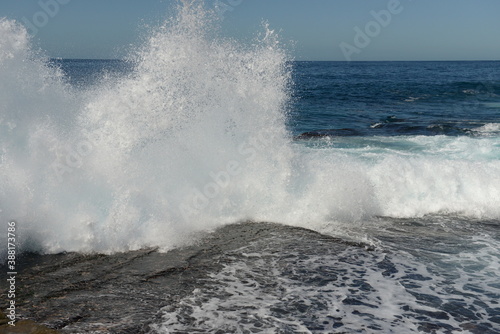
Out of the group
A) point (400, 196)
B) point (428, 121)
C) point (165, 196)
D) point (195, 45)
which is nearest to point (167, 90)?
point (195, 45)

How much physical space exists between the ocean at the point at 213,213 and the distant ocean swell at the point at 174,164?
30 mm

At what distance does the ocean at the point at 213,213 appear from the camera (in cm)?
531

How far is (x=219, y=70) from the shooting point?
383 inches

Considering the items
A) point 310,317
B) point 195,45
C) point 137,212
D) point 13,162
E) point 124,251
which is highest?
point 195,45

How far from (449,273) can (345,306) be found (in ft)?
6.37

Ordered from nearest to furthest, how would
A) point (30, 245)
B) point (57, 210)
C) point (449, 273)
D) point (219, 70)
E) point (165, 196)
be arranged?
point (449, 273) < point (30, 245) < point (57, 210) < point (165, 196) < point (219, 70)

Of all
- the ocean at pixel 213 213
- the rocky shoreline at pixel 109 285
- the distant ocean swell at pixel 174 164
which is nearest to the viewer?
the rocky shoreline at pixel 109 285

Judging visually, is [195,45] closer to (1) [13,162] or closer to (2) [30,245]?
(1) [13,162]

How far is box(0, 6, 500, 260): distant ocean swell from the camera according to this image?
24.4 feet

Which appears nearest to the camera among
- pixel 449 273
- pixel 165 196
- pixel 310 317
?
pixel 310 317

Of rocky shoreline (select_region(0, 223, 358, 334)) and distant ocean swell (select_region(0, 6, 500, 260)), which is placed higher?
distant ocean swell (select_region(0, 6, 500, 260))

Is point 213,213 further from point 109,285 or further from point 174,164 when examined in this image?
point 109,285

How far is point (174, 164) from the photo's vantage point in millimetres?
8781

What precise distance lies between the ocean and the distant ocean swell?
0.03m
